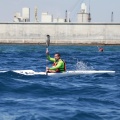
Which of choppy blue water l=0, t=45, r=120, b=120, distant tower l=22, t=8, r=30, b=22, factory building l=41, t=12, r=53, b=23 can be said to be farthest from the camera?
distant tower l=22, t=8, r=30, b=22

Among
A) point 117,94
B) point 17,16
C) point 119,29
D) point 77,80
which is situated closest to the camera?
point 117,94

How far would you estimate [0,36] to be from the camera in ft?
267

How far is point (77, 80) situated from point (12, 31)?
199 ft

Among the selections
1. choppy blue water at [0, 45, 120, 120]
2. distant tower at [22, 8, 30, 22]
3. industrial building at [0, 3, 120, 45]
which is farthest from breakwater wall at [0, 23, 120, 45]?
choppy blue water at [0, 45, 120, 120]

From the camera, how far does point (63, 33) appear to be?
7975 centimetres

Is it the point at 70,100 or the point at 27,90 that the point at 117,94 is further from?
the point at 27,90

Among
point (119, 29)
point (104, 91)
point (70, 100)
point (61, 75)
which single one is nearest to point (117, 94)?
point (104, 91)

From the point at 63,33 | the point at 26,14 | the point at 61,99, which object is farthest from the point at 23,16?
the point at 61,99

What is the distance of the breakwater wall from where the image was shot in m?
78.9

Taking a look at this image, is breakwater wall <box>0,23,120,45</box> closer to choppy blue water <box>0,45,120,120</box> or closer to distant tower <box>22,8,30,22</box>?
distant tower <box>22,8,30,22</box>

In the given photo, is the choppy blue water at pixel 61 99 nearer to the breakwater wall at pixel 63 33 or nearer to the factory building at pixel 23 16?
the breakwater wall at pixel 63 33

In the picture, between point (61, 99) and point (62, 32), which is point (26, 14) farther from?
point (61, 99)

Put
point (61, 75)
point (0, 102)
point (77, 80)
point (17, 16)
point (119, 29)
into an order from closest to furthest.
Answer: point (0, 102), point (77, 80), point (61, 75), point (119, 29), point (17, 16)

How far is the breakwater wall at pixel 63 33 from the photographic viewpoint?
78938mm
